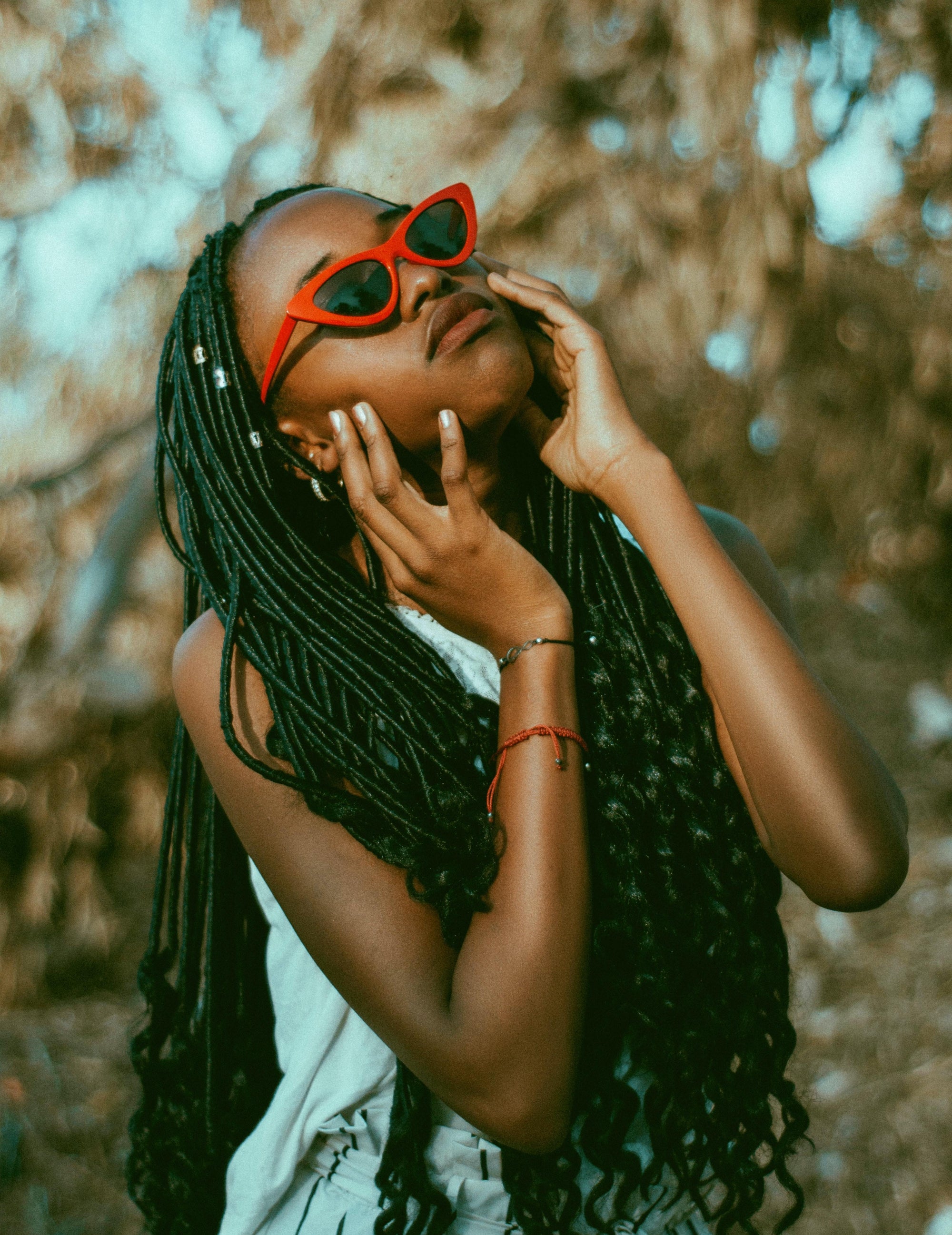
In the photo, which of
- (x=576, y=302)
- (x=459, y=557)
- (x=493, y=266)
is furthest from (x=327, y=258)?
(x=576, y=302)

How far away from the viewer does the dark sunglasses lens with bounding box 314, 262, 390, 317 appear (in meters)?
1.65

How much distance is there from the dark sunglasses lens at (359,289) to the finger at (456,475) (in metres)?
0.30

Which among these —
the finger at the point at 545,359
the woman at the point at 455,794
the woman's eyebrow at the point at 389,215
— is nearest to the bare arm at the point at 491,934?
the woman at the point at 455,794

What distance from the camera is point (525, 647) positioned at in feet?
4.86

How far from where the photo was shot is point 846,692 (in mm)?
6473

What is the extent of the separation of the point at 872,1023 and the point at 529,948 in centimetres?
389

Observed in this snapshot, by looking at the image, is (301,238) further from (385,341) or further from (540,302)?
(540,302)

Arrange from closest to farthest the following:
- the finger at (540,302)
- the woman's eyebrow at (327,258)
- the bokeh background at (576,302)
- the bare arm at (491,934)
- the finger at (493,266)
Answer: the bare arm at (491,934) → the woman's eyebrow at (327,258) → the finger at (540,302) → the finger at (493,266) → the bokeh background at (576,302)

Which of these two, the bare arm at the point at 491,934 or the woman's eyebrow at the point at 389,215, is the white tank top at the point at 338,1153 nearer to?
the bare arm at the point at 491,934

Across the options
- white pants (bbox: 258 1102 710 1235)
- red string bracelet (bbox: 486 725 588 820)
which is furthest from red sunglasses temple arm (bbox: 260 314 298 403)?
white pants (bbox: 258 1102 710 1235)

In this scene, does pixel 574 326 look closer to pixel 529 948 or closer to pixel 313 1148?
pixel 529 948

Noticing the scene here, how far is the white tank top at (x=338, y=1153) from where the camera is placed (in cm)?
146

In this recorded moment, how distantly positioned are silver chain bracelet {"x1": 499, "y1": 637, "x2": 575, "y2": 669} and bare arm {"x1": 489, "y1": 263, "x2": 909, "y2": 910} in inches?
8.1

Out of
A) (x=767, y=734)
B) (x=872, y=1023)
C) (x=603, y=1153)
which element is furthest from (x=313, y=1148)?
(x=872, y=1023)
